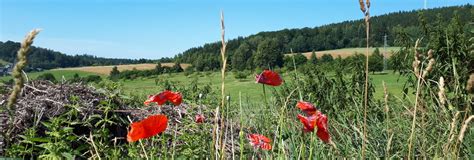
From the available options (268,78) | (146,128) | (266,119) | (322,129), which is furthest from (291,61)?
(146,128)

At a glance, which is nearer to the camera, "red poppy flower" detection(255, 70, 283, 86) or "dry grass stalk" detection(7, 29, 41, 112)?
"dry grass stalk" detection(7, 29, 41, 112)

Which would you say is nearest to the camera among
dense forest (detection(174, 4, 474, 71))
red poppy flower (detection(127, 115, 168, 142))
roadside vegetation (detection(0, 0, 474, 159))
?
red poppy flower (detection(127, 115, 168, 142))

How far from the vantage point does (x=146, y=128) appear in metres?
1.56

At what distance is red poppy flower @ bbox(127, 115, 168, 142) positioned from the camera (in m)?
1.55

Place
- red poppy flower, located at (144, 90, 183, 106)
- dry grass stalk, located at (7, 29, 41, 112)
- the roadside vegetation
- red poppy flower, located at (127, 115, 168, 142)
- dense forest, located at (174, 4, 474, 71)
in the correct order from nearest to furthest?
dry grass stalk, located at (7, 29, 41, 112)
red poppy flower, located at (127, 115, 168, 142)
red poppy flower, located at (144, 90, 183, 106)
the roadside vegetation
dense forest, located at (174, 4, 474, 71)

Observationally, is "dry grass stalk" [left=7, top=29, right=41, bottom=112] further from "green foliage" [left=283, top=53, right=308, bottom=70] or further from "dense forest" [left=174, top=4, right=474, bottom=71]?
"green foliage" [left=283, top=53, right=308, bottom=70]

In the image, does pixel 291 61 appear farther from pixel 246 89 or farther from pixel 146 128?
pixel 246 89

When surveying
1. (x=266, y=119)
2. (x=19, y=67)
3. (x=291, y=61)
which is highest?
(x=19, y=67)

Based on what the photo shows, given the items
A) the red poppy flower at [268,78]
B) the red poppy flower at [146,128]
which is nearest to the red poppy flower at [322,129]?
the red poppy flower at [146,128]

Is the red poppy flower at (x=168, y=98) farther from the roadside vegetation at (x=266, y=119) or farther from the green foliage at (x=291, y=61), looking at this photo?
the green foliage at (x=291, y=61)

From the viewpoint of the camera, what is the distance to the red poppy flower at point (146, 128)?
60.9 inches

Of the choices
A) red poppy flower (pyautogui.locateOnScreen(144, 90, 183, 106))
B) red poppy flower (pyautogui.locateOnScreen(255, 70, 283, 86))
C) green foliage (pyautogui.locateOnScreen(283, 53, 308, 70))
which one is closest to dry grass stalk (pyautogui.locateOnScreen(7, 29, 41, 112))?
red poppy flower (pyautogui.locateOnScreen(144, 90, 183, 106))

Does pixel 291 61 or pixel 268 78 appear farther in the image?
pixel 291 61

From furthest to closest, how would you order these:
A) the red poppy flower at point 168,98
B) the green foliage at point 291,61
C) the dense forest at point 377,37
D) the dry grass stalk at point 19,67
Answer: the green foliage at point 291,61 → the dense forest at point 377,37 → the red poppy flower at point 168,98 → the dry grass stalk at point 19,67
